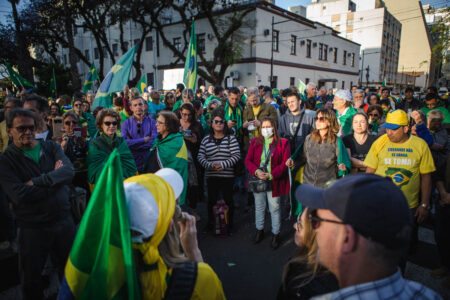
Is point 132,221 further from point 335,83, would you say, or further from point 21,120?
point 335,83

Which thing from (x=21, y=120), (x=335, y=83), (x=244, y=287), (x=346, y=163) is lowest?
(x=244, y=287)

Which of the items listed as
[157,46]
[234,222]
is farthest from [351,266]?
[157,46]

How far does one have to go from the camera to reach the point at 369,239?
102 centimetres

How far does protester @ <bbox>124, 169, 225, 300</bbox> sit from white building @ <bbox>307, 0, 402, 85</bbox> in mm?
56071

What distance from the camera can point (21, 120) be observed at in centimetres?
254

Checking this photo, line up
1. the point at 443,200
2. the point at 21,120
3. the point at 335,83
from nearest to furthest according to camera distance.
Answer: the point at 21,120
the point at 443,200
the point at 335,83

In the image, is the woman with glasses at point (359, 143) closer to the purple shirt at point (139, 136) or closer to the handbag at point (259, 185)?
the handbag at point (259, 185)

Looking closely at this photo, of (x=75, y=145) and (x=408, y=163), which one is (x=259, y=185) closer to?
(x=408, y=163)

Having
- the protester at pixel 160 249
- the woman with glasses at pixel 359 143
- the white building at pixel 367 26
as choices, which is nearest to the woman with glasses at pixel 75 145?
the protester at pixel 160 249

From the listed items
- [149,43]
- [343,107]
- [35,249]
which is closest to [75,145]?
[35,249]

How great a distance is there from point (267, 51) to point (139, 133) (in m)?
25.5

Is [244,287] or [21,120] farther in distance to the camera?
[244,287]

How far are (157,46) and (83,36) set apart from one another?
14.9m

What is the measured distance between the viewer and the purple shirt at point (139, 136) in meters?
4.45
